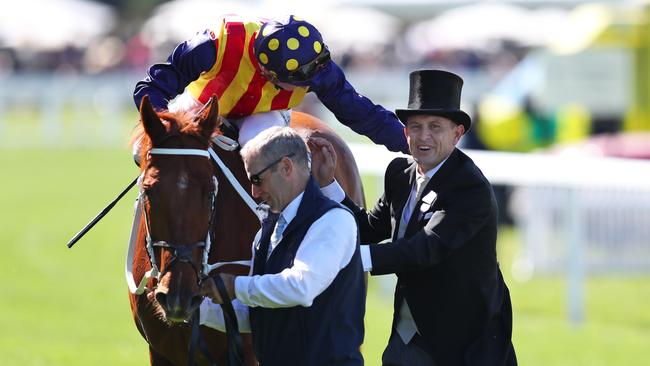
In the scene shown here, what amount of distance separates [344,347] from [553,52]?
16.2 metres

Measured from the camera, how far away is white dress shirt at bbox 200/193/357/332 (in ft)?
13.9

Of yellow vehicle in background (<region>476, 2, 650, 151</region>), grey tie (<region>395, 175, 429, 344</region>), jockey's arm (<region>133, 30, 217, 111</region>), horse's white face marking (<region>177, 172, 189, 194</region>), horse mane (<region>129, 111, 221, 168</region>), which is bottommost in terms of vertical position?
grey tie (<region>395, 175, 429, 344</region>)

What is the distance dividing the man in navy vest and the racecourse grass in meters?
4.07

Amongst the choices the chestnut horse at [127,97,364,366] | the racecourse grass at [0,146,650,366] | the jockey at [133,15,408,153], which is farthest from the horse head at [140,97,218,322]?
the racecourse grass at [0,146,650,366]

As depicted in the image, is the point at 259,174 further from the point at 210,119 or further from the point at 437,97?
the point at 437,97

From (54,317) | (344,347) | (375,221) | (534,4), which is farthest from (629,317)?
(534,4)

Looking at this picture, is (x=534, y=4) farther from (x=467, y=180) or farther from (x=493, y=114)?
(x=467, y=180)

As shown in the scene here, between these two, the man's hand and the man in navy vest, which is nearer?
the man in navy vest

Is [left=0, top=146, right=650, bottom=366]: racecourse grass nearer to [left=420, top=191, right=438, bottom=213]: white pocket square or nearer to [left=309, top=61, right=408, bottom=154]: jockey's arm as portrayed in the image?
[left=309, top=61, right=408, bottom=154]: jockey's arm

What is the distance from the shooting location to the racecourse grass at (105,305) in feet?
29.2

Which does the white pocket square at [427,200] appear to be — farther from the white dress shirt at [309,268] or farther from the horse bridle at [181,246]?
the horse bridle at [181,246]

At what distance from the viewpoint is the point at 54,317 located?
10672mm

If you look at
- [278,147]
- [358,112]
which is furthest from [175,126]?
[358,112]

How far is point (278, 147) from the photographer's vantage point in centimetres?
431
